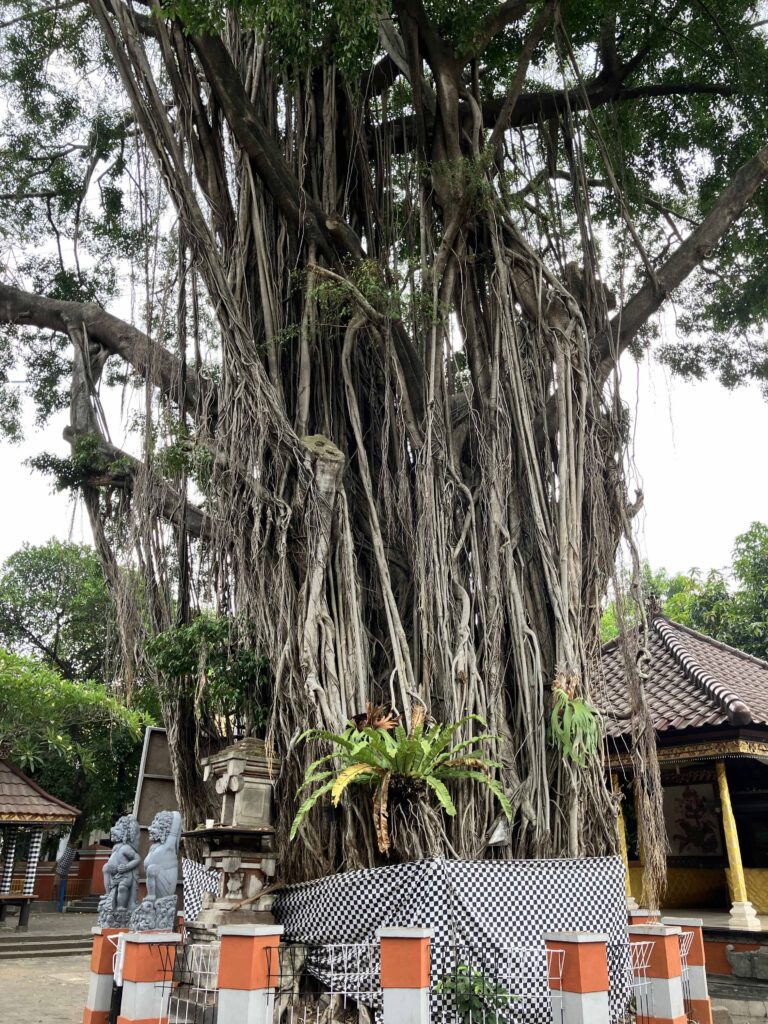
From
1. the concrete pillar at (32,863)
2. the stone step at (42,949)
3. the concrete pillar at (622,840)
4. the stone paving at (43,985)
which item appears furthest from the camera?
the concrete pillar at (32,863)

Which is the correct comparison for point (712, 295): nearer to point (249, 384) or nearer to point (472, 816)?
point (249, 384)

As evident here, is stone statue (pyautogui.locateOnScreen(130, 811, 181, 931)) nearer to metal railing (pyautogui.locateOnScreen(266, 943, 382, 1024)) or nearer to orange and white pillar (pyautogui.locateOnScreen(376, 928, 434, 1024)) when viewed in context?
metal railing (pyautogui.locateOnScreen(266, 943, 382, 1024))

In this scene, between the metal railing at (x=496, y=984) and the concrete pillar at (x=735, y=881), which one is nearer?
the metal railing at (x=496, y=984)

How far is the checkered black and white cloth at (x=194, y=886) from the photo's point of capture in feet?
17.0

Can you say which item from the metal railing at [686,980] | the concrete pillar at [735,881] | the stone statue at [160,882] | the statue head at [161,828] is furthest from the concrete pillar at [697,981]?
the statue head at [161,828]

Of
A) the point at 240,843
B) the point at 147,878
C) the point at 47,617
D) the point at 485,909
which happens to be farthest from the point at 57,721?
the point at 485,909

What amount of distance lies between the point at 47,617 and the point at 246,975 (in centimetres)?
1520

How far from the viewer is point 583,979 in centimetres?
356

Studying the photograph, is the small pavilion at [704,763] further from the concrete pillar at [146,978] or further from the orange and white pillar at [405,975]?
the concrete pillar at [146,978]

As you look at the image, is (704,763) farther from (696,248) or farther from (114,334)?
(114,334)

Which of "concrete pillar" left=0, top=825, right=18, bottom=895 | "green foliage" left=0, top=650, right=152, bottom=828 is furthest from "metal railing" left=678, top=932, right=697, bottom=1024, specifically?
"concrete pillar" left=0, top=825, right=18, bottom=895

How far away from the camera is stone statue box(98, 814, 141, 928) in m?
5.63

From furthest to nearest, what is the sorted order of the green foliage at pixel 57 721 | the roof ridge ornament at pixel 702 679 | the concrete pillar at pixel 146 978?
the green foliage at pixel 57 721 → the roof ridge ornament at pixel 702 679 → the concrete pillar at pixel 146 978

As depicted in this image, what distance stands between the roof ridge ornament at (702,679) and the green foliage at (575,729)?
262cm
